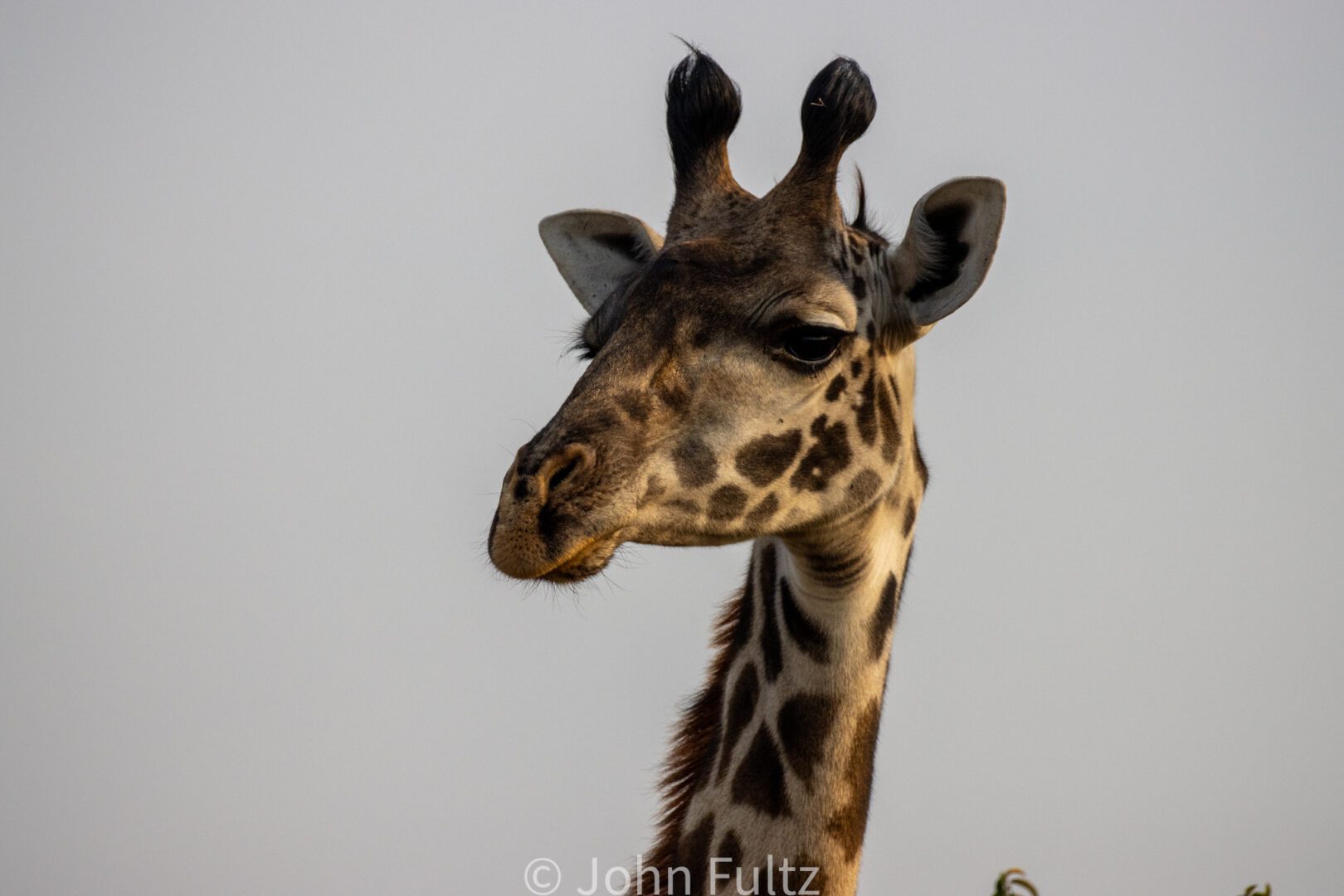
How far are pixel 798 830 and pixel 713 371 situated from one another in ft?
6.57

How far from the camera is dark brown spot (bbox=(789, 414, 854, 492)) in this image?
7.02 m

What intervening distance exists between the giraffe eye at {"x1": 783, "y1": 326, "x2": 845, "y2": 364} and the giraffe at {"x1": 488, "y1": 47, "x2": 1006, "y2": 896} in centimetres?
1

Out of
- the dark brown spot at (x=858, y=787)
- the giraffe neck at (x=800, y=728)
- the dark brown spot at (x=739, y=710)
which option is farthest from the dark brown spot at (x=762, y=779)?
the dark brown spot at (x=858, y=787)

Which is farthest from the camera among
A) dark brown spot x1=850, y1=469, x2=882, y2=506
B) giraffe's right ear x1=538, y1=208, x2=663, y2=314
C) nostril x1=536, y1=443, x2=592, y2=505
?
giraffe's right ear x1=538, y1=208, x2=663, y2=314

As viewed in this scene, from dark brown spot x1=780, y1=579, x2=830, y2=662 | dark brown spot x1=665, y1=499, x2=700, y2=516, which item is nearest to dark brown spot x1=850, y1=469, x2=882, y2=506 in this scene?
dark brown spot x1=780, y1=579, x2=830, y2=662

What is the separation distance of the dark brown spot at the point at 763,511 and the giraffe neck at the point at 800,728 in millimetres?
348

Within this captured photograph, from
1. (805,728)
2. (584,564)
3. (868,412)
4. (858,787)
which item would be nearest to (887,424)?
(868,412)

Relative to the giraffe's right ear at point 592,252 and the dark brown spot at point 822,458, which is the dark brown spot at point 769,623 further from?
the giraffe's right ear at point 592,252

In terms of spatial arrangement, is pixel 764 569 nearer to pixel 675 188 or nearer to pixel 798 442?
pixel 798 442

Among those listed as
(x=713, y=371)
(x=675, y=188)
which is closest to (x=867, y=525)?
(x=713, y=371)

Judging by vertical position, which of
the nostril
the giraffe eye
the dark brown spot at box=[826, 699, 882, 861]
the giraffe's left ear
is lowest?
the dark brown spot at box=[826, 699, 882, 861]

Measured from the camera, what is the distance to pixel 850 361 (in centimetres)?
722

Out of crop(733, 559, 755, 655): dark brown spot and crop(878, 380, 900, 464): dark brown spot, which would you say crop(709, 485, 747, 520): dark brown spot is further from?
crop(733, 559, 755, 655): dark brown spot

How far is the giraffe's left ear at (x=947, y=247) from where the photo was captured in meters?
7.09
